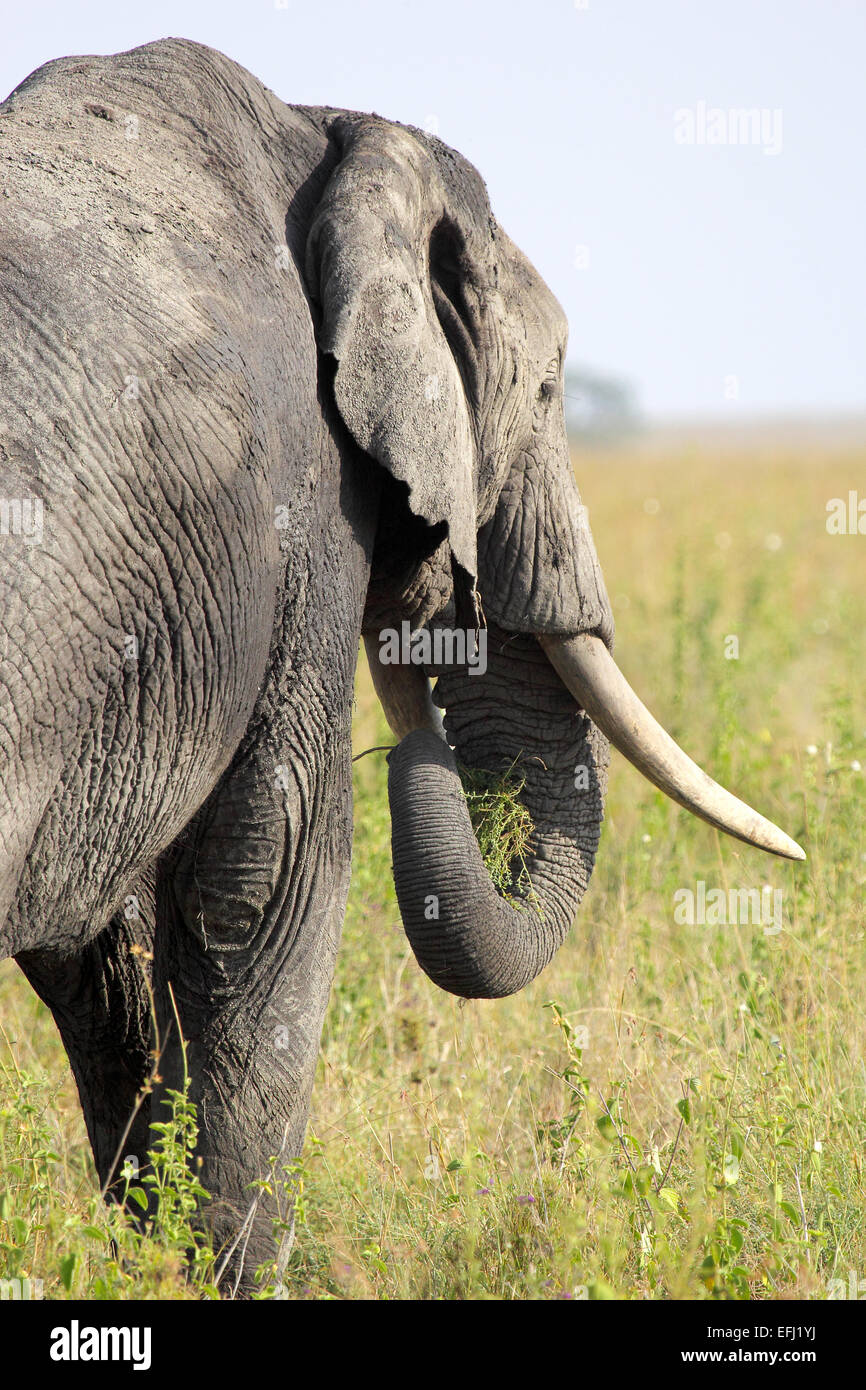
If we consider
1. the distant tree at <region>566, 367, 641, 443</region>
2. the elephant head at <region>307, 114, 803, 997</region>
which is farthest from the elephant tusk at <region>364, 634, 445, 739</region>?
the distant tree at <region>566, 367, 641, 443</region>

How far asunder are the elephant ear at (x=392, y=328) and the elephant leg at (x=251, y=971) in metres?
0.65

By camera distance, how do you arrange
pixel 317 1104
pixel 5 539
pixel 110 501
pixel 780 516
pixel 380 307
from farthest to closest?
1. pixel 780 516
2. pixel 317 1104
3. pixel 380 307
4. pixel 110 501
5. pixel 5 539

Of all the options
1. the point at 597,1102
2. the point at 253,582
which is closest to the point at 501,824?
the point at 597,1102

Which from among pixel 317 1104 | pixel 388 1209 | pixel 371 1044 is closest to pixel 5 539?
pixel 388 1209

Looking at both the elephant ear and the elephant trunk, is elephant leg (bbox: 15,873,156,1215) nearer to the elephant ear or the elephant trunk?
the elephant trunk

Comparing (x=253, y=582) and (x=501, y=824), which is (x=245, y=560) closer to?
(x=253, y=582)

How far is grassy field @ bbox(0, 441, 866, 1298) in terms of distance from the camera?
11.6ft

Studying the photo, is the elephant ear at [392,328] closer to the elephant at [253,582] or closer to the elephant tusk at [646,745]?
the elephant at [253,582]

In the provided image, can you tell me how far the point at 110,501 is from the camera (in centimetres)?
279

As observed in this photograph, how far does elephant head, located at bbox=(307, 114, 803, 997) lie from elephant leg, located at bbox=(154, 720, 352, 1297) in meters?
0.26

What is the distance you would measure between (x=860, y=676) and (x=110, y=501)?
7695 millimetres

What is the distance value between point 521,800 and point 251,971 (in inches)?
42.4

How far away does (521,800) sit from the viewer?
171 inches
